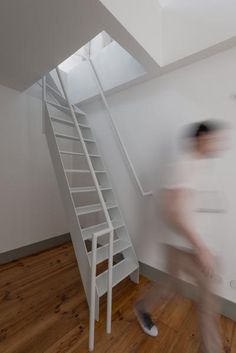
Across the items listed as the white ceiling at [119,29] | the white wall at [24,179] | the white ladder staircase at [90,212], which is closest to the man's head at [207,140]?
the white ladder staircase at [90,212]

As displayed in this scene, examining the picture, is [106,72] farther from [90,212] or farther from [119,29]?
[90,212]

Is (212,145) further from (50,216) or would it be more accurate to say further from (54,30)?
(50,216)

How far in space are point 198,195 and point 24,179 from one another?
7.65 feet

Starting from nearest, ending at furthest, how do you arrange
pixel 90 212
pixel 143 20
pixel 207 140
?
pixel 207 140 → pixel 143 20 → pixel 90 212

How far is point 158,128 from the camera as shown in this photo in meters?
2.08

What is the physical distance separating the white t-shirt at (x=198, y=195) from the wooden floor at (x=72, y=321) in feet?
2.16

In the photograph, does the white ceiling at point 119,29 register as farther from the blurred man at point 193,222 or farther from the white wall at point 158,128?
Result: the blurred man at point 193,222

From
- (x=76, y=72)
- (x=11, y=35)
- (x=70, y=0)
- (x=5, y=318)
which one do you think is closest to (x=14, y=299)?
(x=5, y=318)

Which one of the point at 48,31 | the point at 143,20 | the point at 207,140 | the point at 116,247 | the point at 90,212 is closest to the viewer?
Result: the point at 207,140

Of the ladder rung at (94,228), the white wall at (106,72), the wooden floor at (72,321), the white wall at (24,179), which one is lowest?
the wooden floor at (72,321)

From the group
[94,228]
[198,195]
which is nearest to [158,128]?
[198,195]

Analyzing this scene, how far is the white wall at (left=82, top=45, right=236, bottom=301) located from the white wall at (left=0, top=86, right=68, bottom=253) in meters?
0.95

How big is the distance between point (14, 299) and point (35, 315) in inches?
13.5

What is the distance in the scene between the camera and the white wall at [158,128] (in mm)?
1599
